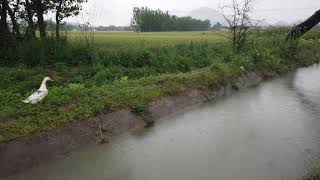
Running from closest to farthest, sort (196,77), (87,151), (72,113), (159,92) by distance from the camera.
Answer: (87,151), (72,113), (159,92), (196,77)

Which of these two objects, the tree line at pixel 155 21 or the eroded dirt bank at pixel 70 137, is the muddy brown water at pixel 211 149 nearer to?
the eroded dirt bank at pixel 70 137

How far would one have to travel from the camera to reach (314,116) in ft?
35.8

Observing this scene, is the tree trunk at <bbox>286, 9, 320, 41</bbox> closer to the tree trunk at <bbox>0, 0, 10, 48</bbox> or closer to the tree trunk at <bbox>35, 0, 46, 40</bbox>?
the tree trunk at <bbox>35, 0, 46, 40</bbox>

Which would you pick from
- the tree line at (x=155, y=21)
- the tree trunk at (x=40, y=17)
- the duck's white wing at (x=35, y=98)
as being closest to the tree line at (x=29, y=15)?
the tree trunk at (x=40, y=17)

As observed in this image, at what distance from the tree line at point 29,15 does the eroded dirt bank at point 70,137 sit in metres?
7.61

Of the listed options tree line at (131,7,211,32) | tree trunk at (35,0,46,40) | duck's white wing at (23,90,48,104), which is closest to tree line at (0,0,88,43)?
tree trunk at (35,0,46,40)

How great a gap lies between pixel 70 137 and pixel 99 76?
14.1 ft

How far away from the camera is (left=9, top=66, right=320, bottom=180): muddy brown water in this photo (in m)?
7.14

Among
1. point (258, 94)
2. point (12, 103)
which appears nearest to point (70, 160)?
point (12, 103)

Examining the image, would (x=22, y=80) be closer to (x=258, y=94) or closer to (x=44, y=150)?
(x=44, y=150)

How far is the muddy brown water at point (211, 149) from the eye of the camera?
23.4 ft

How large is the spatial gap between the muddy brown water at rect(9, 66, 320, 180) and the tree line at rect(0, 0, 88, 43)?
343 inches

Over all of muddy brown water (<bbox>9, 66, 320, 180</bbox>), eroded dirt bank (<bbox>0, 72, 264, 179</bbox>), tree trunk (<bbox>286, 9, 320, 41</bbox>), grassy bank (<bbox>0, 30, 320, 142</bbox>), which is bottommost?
muddy brown water (<bbox>9, 66, 320, 180</bbox>)

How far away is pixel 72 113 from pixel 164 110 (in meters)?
2.94
